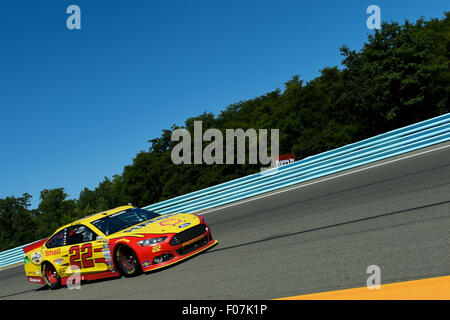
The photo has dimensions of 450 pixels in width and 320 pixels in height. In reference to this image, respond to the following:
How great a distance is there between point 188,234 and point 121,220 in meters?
1.60

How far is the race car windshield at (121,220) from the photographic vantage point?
8.12 m

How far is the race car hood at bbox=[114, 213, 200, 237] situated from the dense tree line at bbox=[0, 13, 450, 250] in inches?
1601

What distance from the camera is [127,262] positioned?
768 cm

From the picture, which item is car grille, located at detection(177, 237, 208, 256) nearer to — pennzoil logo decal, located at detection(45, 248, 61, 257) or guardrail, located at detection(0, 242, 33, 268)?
pennzoil logo decal, located at detection(45, 248, 61, 257)

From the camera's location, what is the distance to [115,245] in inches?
299

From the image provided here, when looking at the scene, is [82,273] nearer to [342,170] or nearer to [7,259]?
[342,170]

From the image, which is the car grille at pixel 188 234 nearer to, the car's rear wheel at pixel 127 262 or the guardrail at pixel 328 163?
the car's rear wheel at pixel 127 262

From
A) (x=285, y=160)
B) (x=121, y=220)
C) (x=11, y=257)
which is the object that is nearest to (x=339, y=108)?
(x=285, y=160)

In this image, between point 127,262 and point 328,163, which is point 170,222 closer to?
point 127,262

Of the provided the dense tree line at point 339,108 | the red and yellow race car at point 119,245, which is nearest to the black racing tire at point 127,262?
the red and yellow race car at point 119,245

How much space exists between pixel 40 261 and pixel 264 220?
16.0 ft

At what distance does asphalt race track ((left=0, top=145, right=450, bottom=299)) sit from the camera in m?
4.86

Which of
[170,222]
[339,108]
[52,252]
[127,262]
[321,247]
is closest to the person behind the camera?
[321,247]
